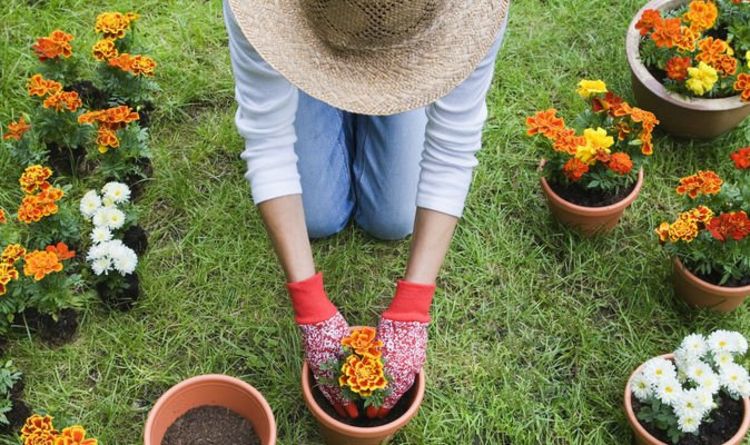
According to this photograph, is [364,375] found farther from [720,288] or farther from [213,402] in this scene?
[720,288]

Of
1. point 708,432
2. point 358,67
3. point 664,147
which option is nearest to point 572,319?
point 708,432

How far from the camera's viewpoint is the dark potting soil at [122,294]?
2.35m

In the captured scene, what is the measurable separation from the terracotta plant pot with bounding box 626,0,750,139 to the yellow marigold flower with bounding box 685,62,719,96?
0.29 ft

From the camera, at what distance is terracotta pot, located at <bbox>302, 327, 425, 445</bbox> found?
1.93 m

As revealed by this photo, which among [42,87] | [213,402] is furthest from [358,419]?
[42,87]

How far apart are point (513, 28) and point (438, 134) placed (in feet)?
4.45

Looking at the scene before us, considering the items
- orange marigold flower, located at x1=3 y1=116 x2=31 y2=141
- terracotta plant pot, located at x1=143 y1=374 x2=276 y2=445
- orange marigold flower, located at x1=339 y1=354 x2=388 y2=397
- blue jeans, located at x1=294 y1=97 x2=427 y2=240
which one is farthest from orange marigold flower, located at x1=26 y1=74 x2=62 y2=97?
orange marigold flower, located at x1=339 y1=354 x2=388 y2=397

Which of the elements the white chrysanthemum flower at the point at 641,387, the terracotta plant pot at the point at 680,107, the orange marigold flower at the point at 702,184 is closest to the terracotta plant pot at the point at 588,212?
the orange marigold flower at the point at 702,184

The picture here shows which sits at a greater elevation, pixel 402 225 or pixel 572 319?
pixel 402 225

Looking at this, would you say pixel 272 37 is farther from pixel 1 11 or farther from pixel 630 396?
pixel 1 11

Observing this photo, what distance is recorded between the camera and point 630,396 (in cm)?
218

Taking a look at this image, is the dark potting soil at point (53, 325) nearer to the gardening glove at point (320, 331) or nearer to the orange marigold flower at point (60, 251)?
the orange marigold flower at point (60, 251)

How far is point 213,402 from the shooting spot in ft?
6.73

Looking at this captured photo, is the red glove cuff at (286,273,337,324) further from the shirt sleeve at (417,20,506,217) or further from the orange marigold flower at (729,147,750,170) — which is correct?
the orange marigold flower at (729,147,750,170)
